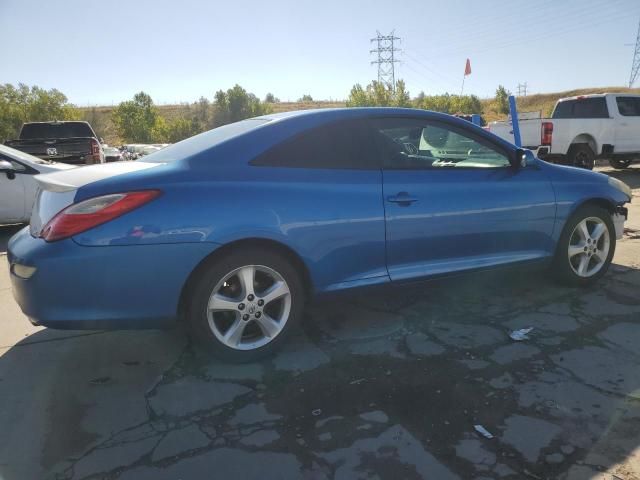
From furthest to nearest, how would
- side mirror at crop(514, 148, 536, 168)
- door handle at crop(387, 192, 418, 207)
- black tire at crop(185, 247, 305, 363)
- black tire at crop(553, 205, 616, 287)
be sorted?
black tire at crop(553, 205, 616, 287)
side mirror at crop(514, 148, 536, 168)
door handle at crop(387, 192, 418, 207)
black tire at crop(185, 247, 305, 363)

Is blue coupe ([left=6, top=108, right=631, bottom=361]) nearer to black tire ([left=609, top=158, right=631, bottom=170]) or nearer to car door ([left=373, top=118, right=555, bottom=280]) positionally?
car door ([left=373, top=118, right=555, bottom=280])

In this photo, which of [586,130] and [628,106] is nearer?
[586,130]

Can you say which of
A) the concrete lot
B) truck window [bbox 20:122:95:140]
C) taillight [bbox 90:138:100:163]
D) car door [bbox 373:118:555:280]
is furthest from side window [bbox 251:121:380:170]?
truck window [bbox 20:122:95:140]

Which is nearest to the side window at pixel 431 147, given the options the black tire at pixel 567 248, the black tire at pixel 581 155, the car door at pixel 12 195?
the black tire at pixel 567 248

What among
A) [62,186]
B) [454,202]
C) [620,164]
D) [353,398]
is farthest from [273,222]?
[620,164]

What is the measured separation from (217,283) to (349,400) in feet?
3.30

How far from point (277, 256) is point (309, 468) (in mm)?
1322

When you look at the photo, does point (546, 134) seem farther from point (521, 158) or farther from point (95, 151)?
point (95, 151)

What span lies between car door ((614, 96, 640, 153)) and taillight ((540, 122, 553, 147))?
2.41 meters

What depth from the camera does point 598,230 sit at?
4.49m

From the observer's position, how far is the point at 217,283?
119 inches

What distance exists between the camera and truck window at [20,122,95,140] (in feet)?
42.3

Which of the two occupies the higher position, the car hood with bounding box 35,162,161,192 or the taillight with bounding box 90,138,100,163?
the taillight with bounding box 90,138,100,163

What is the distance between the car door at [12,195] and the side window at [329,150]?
19.3 feet
